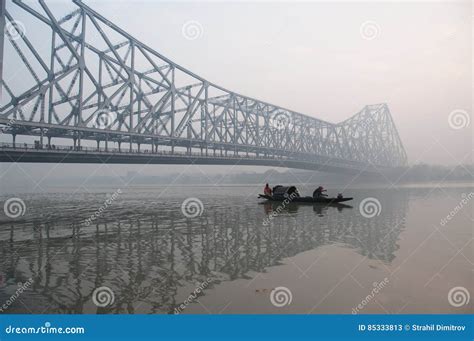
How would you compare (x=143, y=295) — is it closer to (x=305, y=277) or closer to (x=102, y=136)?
(x=305, y=277)

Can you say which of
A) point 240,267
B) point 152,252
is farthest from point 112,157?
point 240,267

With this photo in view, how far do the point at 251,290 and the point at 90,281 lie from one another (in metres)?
4.38

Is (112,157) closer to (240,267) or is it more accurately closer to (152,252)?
(152,252)

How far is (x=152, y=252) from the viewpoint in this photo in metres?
12.5

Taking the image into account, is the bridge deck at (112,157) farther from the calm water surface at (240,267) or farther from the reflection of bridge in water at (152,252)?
the calm water surface at (240,267)

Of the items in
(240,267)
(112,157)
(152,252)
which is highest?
(112,157)

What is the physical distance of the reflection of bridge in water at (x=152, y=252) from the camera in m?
8.14

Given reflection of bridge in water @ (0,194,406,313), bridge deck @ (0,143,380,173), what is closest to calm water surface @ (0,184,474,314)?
reflection of bridge in water @ (0,194,406,313)

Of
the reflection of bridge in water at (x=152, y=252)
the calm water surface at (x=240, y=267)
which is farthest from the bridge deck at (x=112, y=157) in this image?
the calm water surface at (x=240, y=267)

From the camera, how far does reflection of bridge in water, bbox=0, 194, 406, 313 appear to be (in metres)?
8.14

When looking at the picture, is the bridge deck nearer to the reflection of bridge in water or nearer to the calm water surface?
the reflection of bridge in water

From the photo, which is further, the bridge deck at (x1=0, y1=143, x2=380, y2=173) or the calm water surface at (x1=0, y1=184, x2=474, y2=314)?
the bridge deck at (x1=0, y1=143, x2=380, y2=173)

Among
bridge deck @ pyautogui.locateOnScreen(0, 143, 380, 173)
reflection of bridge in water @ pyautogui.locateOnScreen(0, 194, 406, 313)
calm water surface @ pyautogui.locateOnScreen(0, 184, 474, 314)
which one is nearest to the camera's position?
calm water surface @ pyautogui.locateOnScreen(0, 184, 474, 314)

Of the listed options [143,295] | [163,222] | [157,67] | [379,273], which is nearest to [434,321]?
[379,273]
